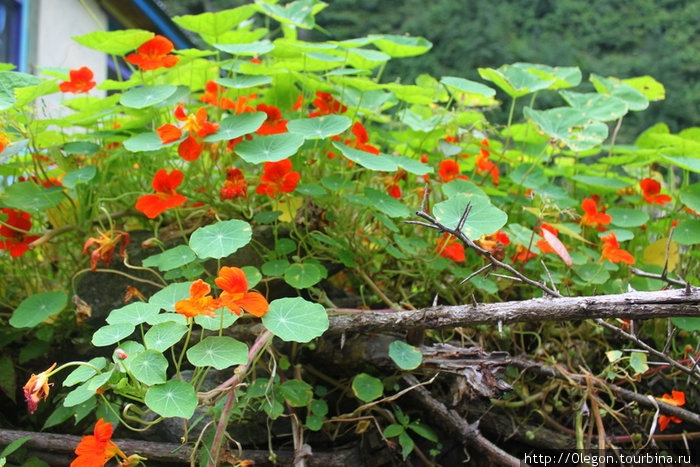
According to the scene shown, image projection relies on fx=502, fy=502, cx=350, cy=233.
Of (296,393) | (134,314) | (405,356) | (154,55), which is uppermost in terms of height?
(154,55)

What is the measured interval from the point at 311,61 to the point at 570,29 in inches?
664

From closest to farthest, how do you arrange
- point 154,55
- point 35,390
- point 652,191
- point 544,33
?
1. point 35,390
2. point 154,55
3. point 652,191
4. point 544,33

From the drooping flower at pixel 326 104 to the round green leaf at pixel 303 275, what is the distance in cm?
47

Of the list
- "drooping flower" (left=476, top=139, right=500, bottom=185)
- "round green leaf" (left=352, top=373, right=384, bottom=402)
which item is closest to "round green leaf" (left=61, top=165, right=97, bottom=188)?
"round green leaf" (left=352, top=373, right=384, bottom=402)

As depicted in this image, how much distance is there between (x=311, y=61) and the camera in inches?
51.4

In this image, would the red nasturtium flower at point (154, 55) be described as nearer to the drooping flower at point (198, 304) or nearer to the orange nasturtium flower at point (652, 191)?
the drooping flower at point (198, 304)

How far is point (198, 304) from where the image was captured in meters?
0.79

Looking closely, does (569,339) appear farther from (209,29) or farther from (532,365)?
(209,29)

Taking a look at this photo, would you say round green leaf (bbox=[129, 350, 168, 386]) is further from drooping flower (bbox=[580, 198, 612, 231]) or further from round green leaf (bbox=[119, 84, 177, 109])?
drooping flower (bbox=[580, 198, 612, 231])

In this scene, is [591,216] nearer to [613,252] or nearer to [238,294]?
[613,252]

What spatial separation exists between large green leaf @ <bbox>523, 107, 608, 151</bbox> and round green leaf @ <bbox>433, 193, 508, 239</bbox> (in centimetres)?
45

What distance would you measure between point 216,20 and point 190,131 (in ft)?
1.28

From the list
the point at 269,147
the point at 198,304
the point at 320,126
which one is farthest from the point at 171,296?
the point at 320,126

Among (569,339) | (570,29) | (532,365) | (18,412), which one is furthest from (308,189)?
(570,29)
